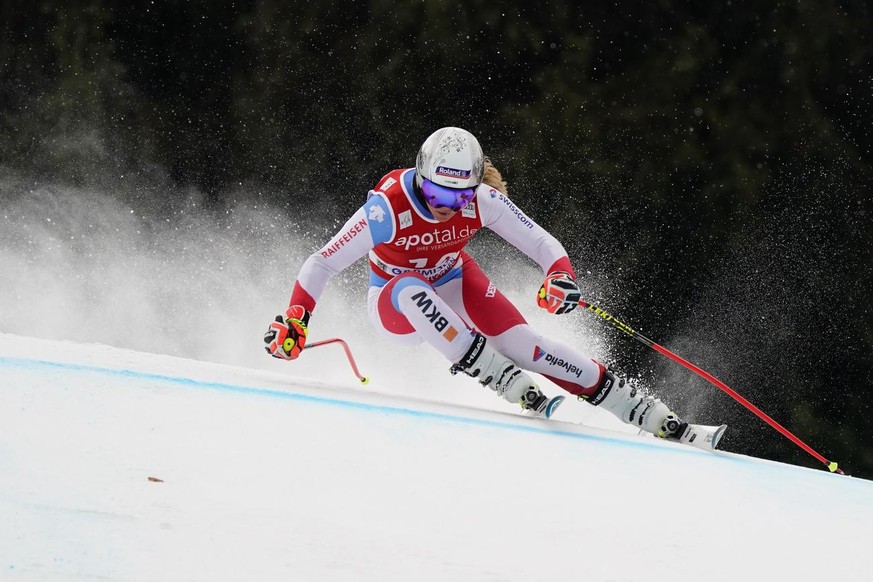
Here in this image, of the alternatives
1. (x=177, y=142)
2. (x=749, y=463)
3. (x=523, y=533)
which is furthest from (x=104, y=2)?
(x=523, y=533)

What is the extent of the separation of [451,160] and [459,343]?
60cm

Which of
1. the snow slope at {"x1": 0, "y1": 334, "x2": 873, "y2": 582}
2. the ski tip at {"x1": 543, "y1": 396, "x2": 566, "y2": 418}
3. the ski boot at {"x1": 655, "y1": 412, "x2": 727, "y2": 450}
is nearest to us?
the snow slope at {"x1": 0, "y1": 334, "x2": 873, "y2": 582}

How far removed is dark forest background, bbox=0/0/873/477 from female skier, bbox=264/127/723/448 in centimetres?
376

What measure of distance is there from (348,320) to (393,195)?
366 centimetres

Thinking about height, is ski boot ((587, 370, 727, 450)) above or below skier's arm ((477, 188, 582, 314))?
below

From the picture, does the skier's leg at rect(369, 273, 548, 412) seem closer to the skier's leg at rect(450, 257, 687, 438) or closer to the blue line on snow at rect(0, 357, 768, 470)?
the skier's leg at rect(450, 257, 687, 438)

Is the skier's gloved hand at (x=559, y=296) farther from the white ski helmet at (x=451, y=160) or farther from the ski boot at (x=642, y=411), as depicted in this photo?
the white ski helmet at (x=451, y=160)

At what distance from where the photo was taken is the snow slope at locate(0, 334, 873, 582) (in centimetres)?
115

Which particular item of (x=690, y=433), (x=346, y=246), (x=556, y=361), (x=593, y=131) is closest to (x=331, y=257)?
(x=346, y=246)

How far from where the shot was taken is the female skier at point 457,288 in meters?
2.97

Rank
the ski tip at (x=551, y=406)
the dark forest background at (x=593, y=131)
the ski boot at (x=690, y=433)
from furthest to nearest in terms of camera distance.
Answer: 1. the dark forest background at (x=593, y=131)
2. the ski boot at (x=690, y=433)
3. the ski tip at (x=551, y=406)

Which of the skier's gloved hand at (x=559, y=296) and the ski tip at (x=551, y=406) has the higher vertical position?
the skier's gloved hand at (x=559, y=296)

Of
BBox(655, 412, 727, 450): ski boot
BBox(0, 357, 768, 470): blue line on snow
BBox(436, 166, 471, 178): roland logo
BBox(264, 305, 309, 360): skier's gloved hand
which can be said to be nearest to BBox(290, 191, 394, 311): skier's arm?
BBox(264, 305, 309, 360): skier's gloved hand

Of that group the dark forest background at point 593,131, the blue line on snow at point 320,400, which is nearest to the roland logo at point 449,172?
the blue line on snow at point 320,400
